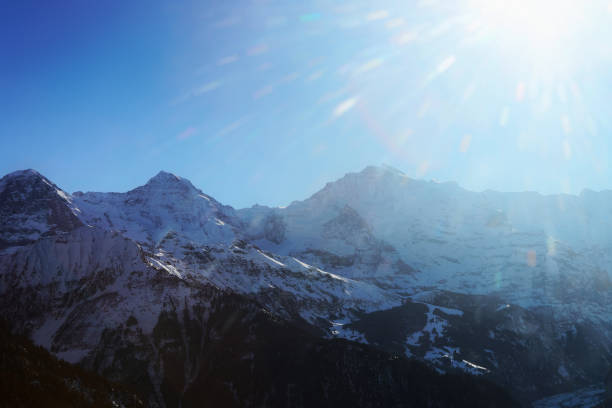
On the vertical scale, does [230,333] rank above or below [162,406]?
above

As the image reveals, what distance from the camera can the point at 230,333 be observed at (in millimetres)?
196250

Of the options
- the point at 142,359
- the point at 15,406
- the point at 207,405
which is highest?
the point at 15,406

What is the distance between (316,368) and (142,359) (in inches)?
2475

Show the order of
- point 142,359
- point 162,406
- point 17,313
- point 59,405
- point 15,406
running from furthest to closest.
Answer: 1. point 17,313
2. point 142,359
3. point 162,406
4. point 59,405
5. point 15,406

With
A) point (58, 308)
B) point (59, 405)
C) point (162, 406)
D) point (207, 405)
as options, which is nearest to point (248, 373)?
point (207, 405)

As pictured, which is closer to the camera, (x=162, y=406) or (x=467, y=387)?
(x=162, y=406)

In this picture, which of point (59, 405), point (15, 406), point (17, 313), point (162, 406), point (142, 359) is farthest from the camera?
point (17, 313)

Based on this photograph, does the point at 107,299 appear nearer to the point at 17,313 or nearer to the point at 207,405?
the point at 17,313

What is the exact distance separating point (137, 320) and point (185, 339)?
64.7ft

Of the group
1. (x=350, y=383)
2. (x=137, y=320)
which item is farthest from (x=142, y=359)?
(x=350, y=383)

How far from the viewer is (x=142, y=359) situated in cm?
17288

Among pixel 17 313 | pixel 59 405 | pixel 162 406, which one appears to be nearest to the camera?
pixel 59 405

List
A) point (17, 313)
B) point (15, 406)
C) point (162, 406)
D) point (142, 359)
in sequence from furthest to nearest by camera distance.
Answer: point (17, 313), point (142, 359), point (162, 406), point (15, 406)

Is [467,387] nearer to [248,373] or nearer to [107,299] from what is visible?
[248,373]
